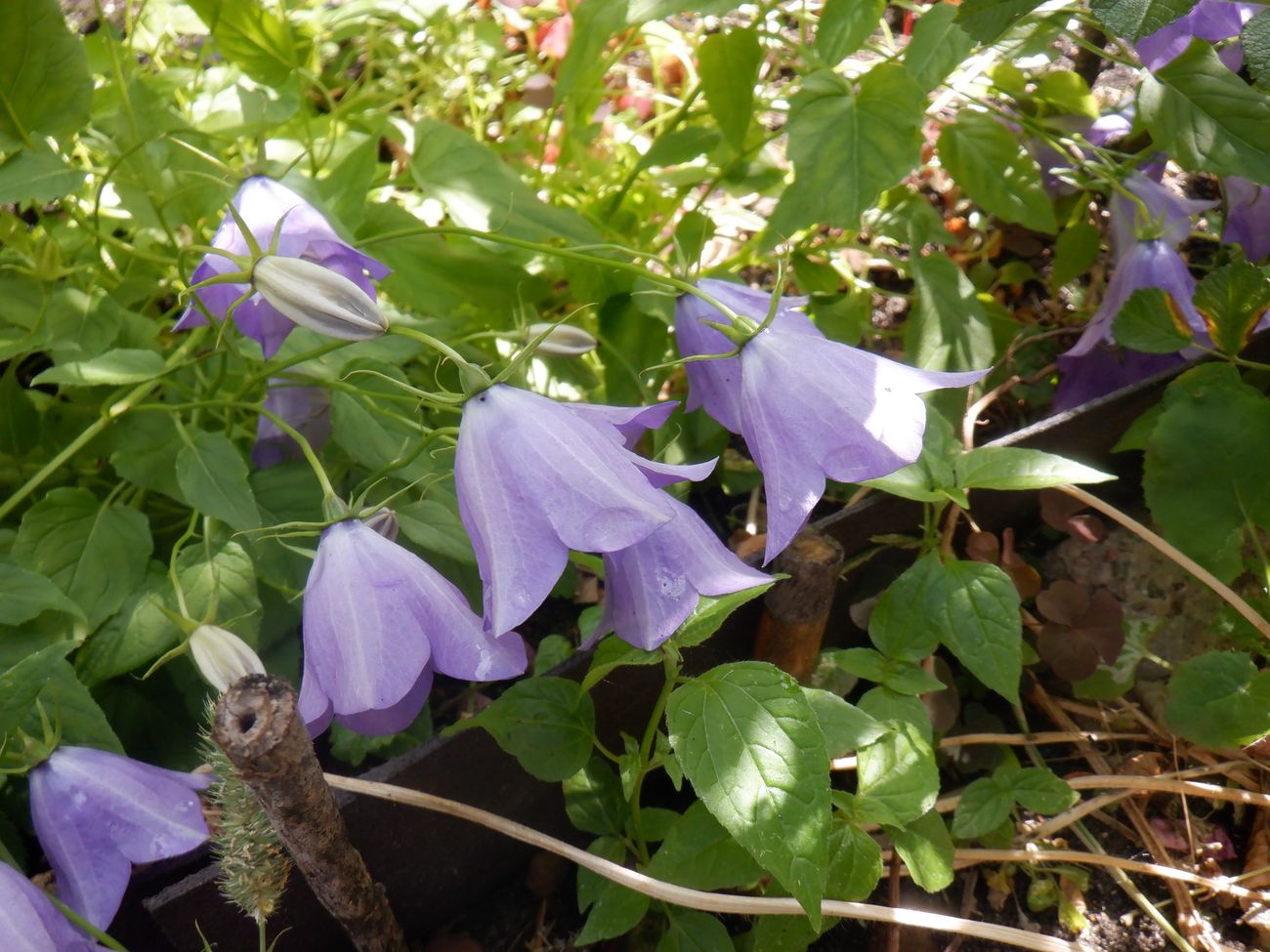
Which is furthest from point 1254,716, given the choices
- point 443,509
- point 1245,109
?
point 443,509

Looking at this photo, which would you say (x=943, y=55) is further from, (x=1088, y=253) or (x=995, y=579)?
(x=995, y=579)

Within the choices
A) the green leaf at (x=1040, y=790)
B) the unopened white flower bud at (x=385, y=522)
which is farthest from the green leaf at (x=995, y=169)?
the unopened white flower bud at (x=385, y=522)

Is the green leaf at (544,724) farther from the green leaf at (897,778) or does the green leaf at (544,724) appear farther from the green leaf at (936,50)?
the green leaf at (936,50)

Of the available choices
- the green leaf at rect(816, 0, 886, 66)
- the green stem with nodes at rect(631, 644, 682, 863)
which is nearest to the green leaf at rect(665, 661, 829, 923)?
the green stem with nodes at rect(631, 644, 682, 863)

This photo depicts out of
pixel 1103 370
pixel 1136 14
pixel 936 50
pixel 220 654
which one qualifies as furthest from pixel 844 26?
pixel 220 654

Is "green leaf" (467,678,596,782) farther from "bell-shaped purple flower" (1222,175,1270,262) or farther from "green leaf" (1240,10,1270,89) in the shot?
"bell-shaped purple flower" (1222,175,1270,262)

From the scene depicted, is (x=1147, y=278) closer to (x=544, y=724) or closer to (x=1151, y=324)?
(x=1151, y=324)

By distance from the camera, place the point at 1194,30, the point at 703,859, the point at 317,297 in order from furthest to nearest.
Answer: the point at 1194,30, the point at 703,859, the point at 317,297
